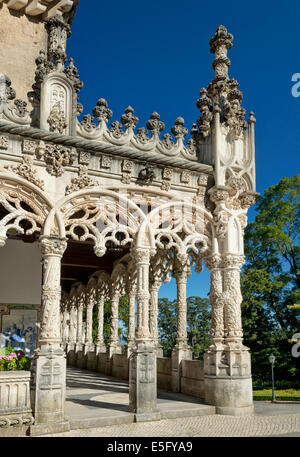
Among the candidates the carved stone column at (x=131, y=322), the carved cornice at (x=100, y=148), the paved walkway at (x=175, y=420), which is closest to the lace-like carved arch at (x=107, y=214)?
the carved cornice at (x=100, y=148)

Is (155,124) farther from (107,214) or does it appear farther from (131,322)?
(131,322)

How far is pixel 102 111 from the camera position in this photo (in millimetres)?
10492

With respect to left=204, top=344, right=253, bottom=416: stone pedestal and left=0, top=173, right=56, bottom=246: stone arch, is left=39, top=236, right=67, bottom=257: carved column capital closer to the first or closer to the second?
left=0, top=173, right=56, bottom=246: stone arch

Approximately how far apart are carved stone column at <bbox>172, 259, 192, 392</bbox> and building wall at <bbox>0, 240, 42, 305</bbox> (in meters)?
4.34

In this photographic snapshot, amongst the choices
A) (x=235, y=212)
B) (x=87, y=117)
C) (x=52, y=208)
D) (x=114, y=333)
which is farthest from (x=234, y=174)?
(x=114, y=333)

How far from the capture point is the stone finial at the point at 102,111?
10.5 m

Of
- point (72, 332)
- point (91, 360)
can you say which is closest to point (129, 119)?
point (91, 360)

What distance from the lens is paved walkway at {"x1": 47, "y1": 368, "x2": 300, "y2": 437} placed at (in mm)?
8430

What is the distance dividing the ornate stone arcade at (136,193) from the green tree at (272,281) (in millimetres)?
15215

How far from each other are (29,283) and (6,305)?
1.04 metres

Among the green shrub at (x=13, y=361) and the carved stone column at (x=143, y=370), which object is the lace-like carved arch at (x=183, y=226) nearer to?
the carved stone column at (x=143, y=370)

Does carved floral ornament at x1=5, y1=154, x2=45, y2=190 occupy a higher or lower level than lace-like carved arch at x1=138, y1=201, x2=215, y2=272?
higher

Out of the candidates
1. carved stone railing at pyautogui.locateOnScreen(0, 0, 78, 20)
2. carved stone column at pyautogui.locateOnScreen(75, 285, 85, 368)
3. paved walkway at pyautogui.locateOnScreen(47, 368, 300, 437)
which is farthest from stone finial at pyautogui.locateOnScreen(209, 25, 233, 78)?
carved stone column at pyautogui.locateOnScreen(75, 285, 85, 368)

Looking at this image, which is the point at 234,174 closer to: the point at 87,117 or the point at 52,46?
the point at 87,117
